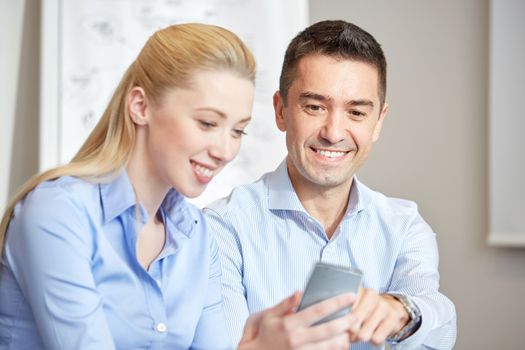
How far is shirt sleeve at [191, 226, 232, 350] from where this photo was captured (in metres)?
1.49

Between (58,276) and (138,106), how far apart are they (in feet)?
1.21

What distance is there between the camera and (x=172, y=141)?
4.31 feet

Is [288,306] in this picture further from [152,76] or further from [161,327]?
[152,76]

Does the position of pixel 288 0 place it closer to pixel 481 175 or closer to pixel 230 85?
pixel 481 175

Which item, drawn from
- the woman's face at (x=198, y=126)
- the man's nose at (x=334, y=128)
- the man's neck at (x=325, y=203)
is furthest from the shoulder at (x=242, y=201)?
the woman's face at (x=198, y=126)

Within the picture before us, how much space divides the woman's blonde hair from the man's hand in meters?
0.49

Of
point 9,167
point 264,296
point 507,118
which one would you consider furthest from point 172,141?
point 9,167

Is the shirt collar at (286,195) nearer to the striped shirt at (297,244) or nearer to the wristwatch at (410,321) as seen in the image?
the striped shirt at (297,244)

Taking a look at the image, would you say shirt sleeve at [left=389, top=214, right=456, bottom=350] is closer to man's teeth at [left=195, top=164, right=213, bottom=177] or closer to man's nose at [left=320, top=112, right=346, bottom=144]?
man's nose at [left=320, top=112, right=346, bottom=144]

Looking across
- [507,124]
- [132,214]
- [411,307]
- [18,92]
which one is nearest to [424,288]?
[411,307]

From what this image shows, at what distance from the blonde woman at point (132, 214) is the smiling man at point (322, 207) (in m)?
0.37

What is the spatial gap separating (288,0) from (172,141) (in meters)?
2.01

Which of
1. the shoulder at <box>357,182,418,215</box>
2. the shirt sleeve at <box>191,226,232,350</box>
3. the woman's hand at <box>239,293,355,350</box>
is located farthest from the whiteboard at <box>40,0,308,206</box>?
the woman's hand at <box>239,293,355,350</box>

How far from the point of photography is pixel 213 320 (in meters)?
1.51
